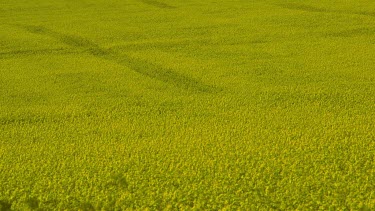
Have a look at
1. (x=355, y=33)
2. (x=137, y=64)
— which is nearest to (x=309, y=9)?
(x=355, y=33)

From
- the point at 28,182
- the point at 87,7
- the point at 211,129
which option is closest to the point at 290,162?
the point at 211,129

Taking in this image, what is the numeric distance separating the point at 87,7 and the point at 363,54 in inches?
142

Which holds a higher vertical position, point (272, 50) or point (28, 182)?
point (272, 50)

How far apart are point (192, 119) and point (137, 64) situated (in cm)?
102

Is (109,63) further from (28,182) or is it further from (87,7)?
(87,7)

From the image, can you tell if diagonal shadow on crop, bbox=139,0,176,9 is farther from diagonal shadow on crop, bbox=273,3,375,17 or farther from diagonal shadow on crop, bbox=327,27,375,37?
diagonal shadow on crop, bbox=327,27,375,37

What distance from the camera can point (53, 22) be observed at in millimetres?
4516

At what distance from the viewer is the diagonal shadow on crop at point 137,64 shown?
7.88 feet

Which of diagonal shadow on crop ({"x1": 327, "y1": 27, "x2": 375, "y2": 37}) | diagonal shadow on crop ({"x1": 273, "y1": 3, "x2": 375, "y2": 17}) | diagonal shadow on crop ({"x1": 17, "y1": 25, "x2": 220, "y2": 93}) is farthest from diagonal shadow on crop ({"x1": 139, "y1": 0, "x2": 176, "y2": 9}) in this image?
diagonal shadow on crop ({"x1": 327, "y1": 27, "x2": 375, "y2": 37})

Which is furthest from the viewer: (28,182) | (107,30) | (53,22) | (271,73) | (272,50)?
(53,22)

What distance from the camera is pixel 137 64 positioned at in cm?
288

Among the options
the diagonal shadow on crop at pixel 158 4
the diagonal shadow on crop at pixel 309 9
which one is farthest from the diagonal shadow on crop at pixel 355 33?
the diagonal shadow on crop at pixel 158 4

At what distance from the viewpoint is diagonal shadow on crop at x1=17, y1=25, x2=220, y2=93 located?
240 cm

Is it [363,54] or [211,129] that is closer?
[211,129]
